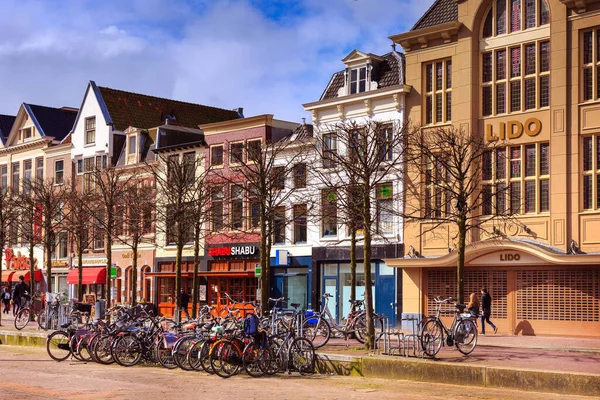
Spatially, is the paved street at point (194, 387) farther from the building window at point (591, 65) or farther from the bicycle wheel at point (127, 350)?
the building window at point (591, 65)

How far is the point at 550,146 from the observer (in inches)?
1394

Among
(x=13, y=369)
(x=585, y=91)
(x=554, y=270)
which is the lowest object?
(x=13, y=369)

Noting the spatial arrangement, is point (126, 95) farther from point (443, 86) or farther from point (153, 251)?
point (443, 86)

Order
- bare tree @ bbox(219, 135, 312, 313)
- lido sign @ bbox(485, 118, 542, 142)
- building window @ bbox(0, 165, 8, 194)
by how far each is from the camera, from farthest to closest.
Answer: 1. building window @ bbox(0, 165, 8, 194)
2. lido sign @ bbox(485, 118, 542, 142)
3. bare tree @ bbox(219, 135, 312, 313)

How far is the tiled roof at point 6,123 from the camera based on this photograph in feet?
228

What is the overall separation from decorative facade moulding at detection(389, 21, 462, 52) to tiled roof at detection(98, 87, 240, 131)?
24088 millimetres

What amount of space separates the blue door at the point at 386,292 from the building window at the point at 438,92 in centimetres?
655

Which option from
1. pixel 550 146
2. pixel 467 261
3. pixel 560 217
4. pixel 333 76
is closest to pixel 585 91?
pixel 550 146

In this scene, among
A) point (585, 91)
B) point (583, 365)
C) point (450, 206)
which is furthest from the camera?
point (450, 206)

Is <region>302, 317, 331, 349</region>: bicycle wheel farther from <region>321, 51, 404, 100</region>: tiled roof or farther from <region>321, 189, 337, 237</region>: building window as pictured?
<region>321, 51, 404, 100</region>: tiled roof

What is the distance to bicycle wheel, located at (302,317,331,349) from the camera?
2523 centimetres

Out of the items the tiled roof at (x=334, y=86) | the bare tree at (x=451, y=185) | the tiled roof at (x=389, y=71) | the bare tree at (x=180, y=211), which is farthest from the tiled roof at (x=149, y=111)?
the bare tree at (x=451, y=185)

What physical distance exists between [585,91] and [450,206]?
6628mm

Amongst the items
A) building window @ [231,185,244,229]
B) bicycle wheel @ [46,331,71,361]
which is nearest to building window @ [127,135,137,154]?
building window @ [231,185,244,229]
